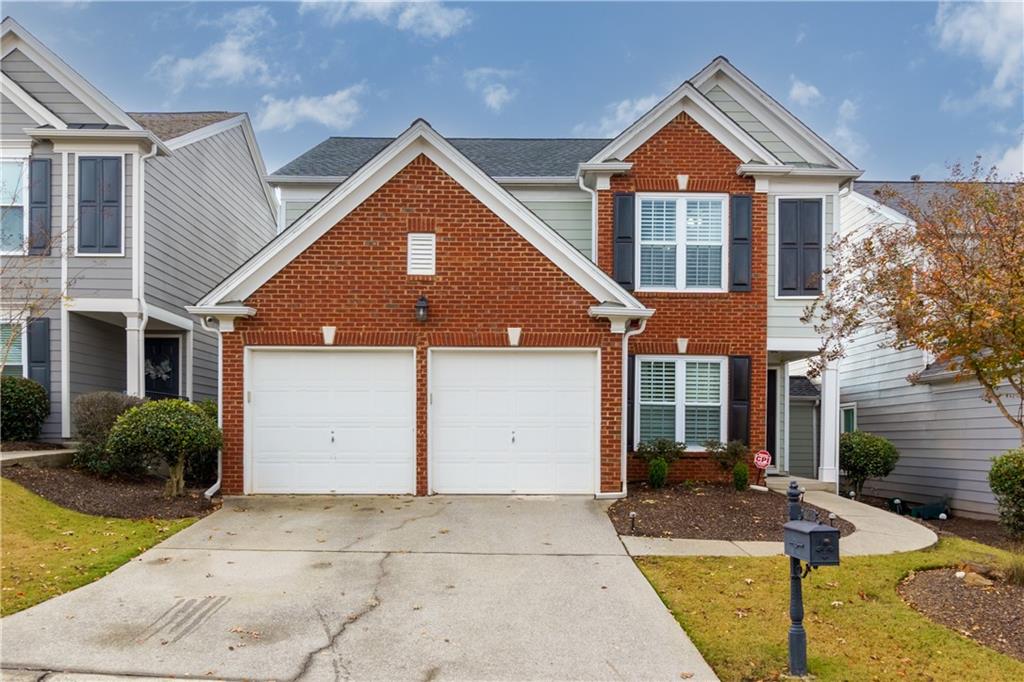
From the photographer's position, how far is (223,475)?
11.1 meters

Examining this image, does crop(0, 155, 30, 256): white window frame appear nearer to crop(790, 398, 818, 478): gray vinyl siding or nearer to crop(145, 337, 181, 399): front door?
crop(145, 337, 181, 399): front door

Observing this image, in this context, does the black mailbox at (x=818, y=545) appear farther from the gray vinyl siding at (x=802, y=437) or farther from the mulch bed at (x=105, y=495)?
the gray vinyl siding at (x=802, y=437)

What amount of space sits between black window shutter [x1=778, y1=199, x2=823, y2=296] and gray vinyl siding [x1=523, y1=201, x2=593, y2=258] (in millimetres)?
3569

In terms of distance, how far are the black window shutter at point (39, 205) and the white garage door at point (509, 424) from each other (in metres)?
7.79

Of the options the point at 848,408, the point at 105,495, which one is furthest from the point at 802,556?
the point at 848,408

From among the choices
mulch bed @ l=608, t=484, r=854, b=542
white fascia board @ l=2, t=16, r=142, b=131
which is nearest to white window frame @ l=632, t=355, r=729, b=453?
mulch bed @ l=608, t=484, r=854, b=542

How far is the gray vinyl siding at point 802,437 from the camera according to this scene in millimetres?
18516

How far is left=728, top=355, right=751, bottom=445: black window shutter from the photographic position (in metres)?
13.1

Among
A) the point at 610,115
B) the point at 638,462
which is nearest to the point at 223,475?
the point at 638,462

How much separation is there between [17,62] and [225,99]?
27.0ft

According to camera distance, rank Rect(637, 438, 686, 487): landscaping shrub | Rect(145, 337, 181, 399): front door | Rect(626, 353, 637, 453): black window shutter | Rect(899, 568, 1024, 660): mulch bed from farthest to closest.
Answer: Rect(145, 337, 181, 399): front door → Rect(626, 353, 637, 453): black window shutter → Rect(637, 438, 686, 487): landscaping shrub → Rect(899, 568, 1024, 660): mulch bed

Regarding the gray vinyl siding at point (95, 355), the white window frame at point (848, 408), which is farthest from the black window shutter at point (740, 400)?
the gray vinyl siding at point (95, 355)

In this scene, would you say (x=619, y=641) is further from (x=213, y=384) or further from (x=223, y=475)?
(x=213, y=384)

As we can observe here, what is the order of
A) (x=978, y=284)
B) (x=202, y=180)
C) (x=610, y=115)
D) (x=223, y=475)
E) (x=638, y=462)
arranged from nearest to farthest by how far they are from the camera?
(x=978, y=284)
(x=223, y=475)
(x=638, y=462)
(x=202, y=180)
(x=610, y=115)
